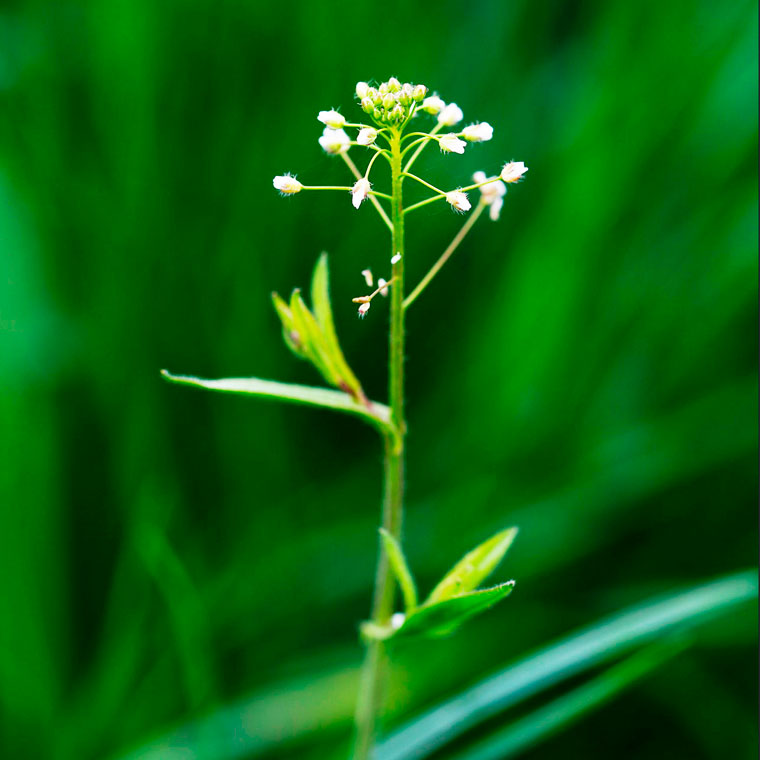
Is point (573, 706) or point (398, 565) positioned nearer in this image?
point (398, 565)

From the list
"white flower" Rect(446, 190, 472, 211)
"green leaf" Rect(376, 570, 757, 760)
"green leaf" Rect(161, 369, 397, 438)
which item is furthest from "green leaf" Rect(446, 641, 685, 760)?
"white flower" Rect(446, 190, 472, 211)

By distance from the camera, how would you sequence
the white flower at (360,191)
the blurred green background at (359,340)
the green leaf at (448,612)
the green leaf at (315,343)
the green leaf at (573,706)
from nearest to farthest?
the white flower at (360,191) → the green leaf at (448,612) → the green leaf at (315,343) → the green leaf at (573,706) → the blurred green background at (359,340)

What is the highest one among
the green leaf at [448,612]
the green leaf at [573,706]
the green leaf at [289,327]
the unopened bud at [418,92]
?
the unopened bud at [418,92]

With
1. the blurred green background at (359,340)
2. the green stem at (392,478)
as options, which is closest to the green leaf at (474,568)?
the green stem at (392,478)

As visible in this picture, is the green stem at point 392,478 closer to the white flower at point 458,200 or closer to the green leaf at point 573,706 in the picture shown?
the white flower at point 458,200

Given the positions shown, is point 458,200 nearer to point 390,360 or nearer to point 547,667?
point 390,360

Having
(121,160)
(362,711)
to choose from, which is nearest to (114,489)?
(121,160)

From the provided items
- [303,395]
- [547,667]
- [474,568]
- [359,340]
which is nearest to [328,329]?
[303,395]
